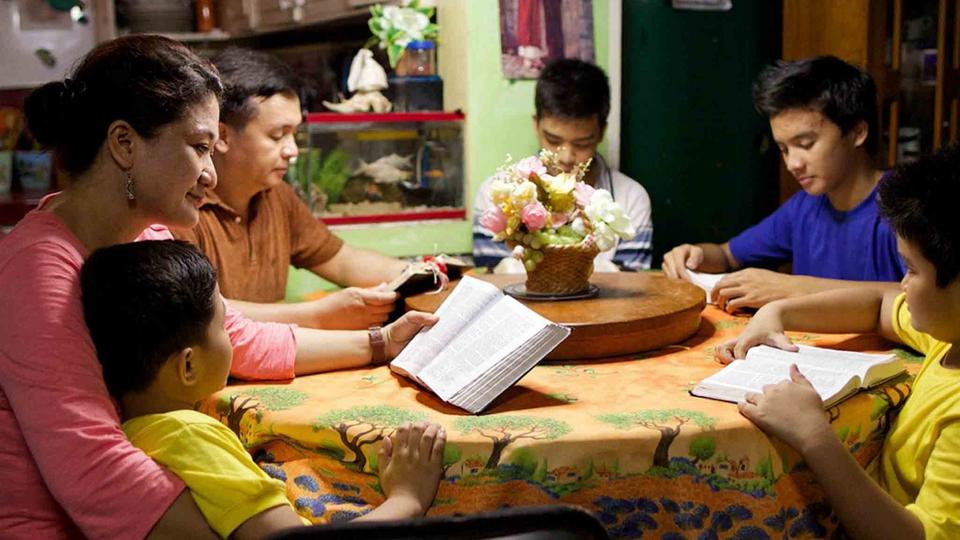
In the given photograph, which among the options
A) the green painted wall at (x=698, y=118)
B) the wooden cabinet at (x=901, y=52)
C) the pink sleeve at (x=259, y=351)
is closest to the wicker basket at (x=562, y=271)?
the pink sleeve at (x=259, y=351)

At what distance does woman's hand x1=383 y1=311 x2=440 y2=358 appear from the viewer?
2.06 metres

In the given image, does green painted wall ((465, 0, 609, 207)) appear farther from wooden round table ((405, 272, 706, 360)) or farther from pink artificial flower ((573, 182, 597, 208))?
pink artificial flower ((573, 182, 597, 208))

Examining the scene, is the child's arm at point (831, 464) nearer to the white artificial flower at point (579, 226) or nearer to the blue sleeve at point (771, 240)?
the white artificial flower at point (579, 226)

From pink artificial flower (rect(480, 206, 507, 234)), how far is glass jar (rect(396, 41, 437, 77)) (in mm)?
1674

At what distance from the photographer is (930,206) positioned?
169 cm

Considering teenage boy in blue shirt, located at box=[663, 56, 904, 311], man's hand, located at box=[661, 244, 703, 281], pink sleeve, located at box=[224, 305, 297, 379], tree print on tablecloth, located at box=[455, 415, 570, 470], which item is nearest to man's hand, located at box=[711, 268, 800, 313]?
teenage boy in blue shirt, located at box=[663, 56, 904, 311]

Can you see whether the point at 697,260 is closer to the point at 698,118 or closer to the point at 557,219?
the point at 557,219

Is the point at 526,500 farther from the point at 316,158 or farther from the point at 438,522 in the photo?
the point at 316,158

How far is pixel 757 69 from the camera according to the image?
4062mm

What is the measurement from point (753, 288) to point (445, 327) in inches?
33.4

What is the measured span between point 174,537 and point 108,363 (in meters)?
0.28

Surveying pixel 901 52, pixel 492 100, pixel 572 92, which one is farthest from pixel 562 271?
pixel 901 52

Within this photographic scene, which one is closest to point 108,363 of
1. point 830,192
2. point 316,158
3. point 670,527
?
point 670,527

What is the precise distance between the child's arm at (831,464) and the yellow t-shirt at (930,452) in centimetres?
4
